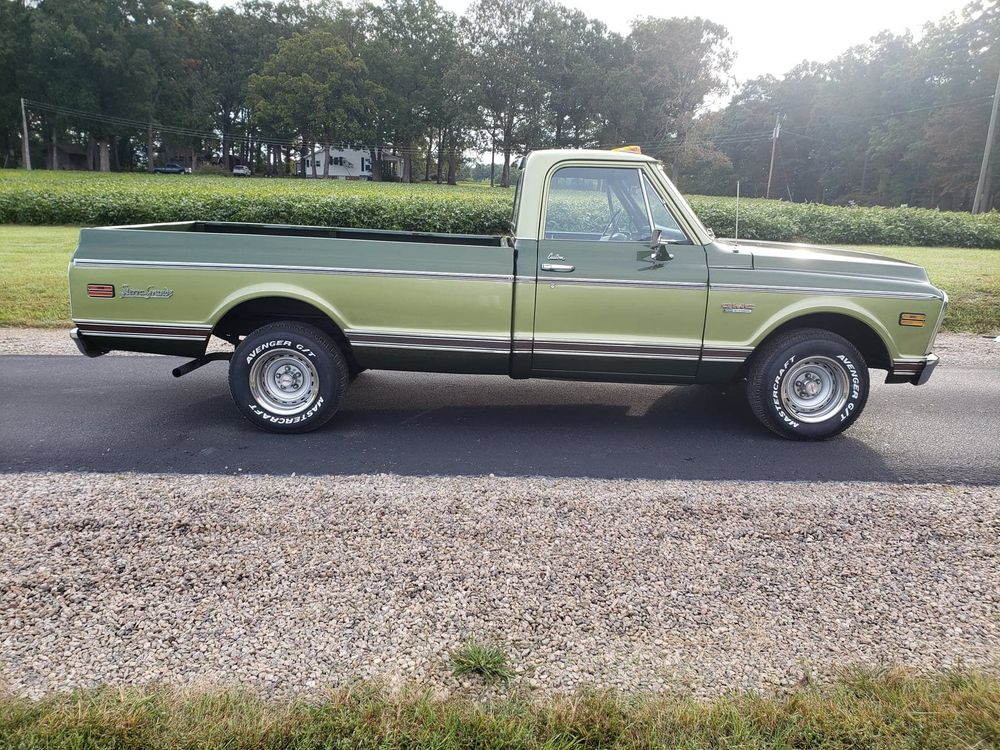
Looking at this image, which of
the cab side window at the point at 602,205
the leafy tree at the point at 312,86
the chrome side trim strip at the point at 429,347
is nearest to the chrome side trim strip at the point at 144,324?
the chrome side trim strip at the point at 429,347

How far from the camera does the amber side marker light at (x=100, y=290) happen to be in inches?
207

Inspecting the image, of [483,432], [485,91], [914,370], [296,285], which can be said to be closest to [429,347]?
[483,432]

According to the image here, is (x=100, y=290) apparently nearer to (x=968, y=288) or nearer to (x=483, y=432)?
(x=483, y=432)

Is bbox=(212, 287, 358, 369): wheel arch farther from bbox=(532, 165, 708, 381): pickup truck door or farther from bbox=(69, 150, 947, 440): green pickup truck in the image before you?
bbox=(532, 165, 708, 381): pickup truck door

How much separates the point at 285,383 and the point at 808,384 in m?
3.98

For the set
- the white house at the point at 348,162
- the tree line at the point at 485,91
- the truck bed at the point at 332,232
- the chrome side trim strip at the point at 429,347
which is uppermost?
the tree line at the point at 485,91

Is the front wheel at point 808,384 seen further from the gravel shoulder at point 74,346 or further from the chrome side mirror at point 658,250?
the gravel shoulder at point 74,346

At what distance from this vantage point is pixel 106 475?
4.54 m

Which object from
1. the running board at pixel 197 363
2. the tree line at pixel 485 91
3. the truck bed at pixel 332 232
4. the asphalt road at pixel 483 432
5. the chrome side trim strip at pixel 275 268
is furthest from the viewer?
the tree line at pixel 485 91

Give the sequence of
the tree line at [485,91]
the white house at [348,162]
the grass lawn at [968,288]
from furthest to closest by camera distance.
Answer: the white house at [348,162]
the tree line at [485,91]
the grass lawn at [968,288]

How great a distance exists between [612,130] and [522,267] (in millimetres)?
64487

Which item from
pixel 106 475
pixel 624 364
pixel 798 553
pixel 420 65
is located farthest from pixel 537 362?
pixel 420 65

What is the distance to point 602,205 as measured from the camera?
17.9ft

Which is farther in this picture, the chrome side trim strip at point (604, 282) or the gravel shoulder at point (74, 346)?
the gravel shoulder at point (74, 346)
